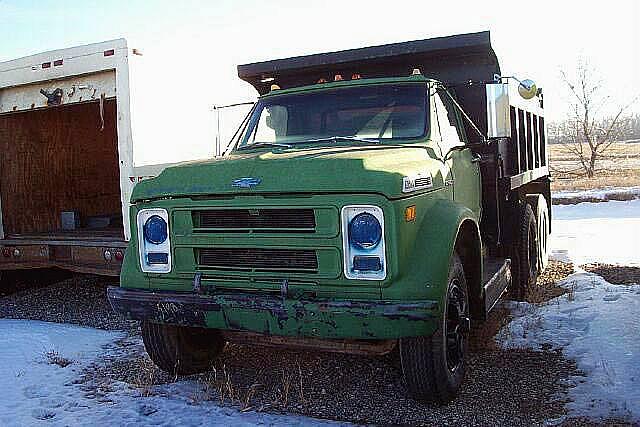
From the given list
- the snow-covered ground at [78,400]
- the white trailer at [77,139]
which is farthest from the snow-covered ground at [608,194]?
the snow-covered ground at [78,400]

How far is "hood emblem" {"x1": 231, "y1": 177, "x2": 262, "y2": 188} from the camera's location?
13.0ft

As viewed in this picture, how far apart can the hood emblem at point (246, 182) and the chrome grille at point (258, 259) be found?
40cm

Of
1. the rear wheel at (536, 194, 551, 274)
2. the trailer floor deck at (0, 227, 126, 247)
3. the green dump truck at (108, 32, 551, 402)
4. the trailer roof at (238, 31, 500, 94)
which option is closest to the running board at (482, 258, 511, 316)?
the green dump truck at (108, 32, 551, 402)

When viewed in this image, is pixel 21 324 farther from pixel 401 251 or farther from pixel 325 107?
pixel 401 251

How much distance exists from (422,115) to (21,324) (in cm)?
456

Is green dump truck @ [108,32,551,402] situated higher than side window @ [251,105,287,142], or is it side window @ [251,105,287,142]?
side window @ [251,105,287,142]

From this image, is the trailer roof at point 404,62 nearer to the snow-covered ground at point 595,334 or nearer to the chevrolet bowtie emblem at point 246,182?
the snow-covered ground at point 595,334

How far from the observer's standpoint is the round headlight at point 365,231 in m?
3.74

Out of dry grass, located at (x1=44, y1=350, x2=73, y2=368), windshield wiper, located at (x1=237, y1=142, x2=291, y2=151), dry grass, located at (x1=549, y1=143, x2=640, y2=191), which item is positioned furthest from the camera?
dry grass, located at (x1=549, y1=143, x2=640, y2=191)

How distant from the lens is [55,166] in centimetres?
916

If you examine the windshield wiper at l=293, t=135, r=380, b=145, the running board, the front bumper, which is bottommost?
the running board

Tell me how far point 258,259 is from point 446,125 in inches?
80.7

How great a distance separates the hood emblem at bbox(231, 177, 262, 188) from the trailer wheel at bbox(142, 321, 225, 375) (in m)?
1.33

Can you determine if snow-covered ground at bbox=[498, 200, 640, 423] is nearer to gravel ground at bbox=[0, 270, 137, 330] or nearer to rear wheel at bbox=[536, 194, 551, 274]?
rear wheel at bbox=[536, 194, 551, 274]
